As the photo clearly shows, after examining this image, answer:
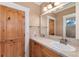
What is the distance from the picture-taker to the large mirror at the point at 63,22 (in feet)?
4.86

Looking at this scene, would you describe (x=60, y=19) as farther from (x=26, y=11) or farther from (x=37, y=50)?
(x=37, y=50)

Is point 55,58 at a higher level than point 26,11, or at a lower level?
lower

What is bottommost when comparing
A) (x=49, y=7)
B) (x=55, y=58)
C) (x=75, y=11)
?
(x=55, y=58)

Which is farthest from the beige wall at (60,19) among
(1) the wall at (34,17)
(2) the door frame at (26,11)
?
(2) the door frame at (26,11)

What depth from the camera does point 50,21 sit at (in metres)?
1.67

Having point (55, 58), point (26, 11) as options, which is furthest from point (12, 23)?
point (55, 58)

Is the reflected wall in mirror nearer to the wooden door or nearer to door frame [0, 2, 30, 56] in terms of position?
the wooden door

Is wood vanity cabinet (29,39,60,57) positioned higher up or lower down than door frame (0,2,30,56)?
lower down

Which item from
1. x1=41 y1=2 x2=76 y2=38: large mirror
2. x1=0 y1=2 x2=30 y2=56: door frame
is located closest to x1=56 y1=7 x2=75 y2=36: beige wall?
x1=41 y1=2 x2=76 y2=38: large mirror

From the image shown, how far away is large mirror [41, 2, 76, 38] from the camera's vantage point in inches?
58.4

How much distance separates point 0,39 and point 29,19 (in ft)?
2.01

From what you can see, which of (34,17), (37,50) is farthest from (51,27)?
(37,50)

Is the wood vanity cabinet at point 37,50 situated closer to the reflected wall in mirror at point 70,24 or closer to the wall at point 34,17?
the wall at point 34,17

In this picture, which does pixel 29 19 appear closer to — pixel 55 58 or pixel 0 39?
pixel 0 39
